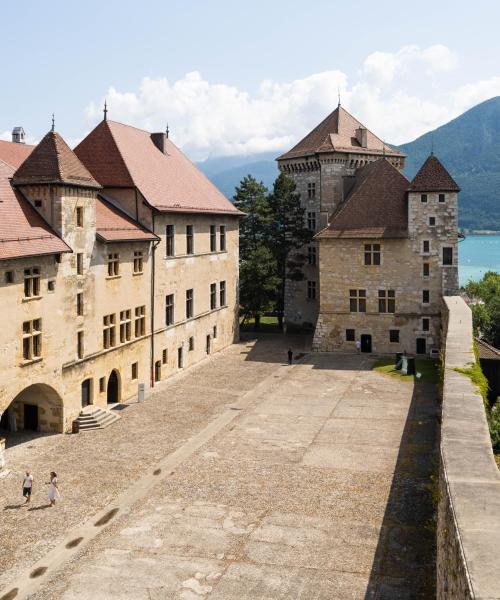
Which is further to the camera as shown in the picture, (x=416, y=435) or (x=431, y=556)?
(x=416, y=435)

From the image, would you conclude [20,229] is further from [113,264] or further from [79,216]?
[113,264]

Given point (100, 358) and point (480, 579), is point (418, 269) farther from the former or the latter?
point (480, 579)

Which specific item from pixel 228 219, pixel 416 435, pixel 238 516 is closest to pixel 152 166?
pixel 228 219

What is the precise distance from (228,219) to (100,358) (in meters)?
23.9

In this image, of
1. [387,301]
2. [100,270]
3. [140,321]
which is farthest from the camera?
[387,301]

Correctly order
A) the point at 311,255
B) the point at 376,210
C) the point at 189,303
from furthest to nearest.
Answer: the point at 311,255 < the point at 376,210 < the point at 189,303

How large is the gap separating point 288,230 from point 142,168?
2367 cm

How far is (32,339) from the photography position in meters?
29.3

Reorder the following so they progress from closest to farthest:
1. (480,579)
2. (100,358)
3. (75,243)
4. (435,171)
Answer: (480,579) < (75,243) < (100,358) < (435,171)

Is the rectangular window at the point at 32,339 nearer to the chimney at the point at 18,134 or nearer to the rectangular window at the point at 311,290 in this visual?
the chimney at the point at 18,134

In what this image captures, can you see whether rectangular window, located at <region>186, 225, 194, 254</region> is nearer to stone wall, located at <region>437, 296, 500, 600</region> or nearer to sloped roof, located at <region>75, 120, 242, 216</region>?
sloped roof, located at <region>75, 120, 242, 216</region>

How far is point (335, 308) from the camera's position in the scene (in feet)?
176

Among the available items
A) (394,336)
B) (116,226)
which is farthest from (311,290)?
(116,226)

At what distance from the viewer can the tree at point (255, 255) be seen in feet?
202
